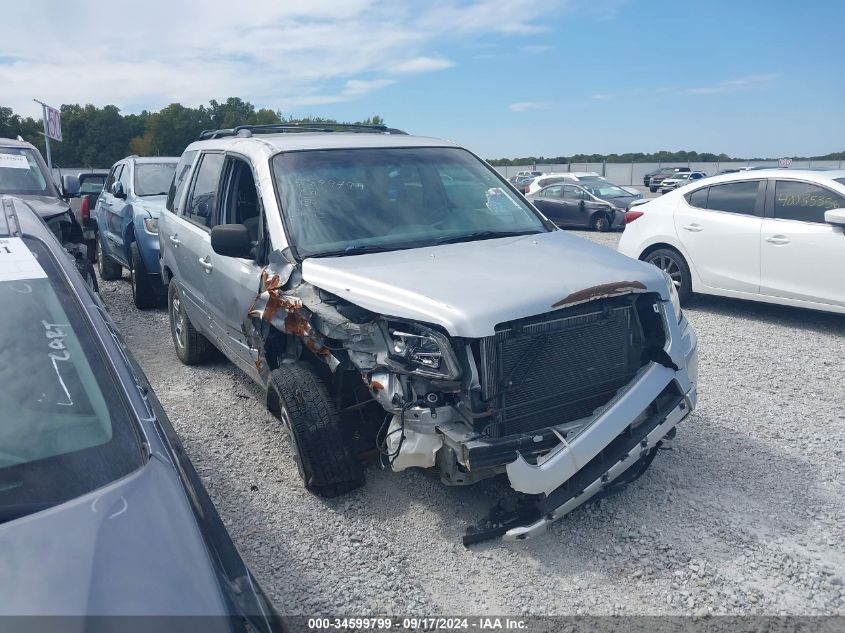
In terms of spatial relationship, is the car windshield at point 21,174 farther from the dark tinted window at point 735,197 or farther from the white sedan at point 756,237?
the dark tinted window at point 735,197

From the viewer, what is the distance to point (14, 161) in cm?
866

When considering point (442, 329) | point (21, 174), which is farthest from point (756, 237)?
point (21, 174)

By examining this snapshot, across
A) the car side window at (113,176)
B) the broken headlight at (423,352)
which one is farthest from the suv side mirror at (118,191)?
the broken headlight at (423,352)

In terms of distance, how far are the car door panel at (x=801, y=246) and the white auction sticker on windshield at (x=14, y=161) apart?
8542 mm

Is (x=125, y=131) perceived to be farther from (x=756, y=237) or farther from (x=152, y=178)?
(x=756, y=237)

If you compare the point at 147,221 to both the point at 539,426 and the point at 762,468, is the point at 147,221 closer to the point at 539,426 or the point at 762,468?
the point at 539,426

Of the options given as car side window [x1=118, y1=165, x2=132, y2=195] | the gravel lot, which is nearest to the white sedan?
the gravel lot

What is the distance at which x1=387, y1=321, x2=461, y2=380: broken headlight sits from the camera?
3262mm

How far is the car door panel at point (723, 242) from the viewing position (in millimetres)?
7621

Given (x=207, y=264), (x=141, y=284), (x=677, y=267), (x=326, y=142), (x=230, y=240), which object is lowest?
(x=141, y=284)

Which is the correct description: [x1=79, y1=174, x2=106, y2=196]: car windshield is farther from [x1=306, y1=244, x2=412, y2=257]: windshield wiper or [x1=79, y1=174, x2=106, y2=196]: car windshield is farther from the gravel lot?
[x1=306, y1=244, x2=412, y2=257]: windshield wiper

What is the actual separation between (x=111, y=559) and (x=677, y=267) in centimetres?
776

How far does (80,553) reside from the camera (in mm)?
1712

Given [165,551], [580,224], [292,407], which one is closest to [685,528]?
[292,407]
